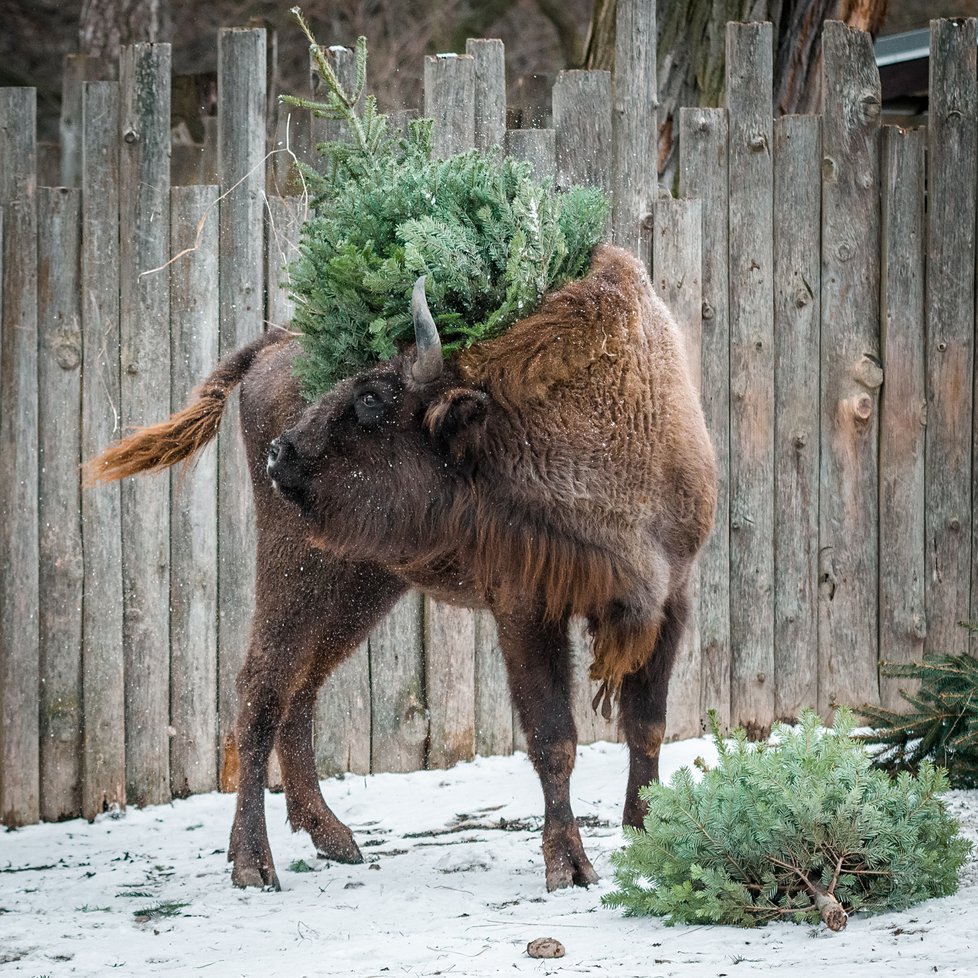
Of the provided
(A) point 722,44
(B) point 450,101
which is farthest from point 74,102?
(B) point 450,101

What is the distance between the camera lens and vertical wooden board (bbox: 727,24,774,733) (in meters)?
5.96

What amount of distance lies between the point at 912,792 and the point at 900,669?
54.6 inches

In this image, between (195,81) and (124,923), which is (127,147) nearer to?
(124,923)

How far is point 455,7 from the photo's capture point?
17562mm

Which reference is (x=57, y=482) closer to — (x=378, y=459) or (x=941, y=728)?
(x=378, y=459)

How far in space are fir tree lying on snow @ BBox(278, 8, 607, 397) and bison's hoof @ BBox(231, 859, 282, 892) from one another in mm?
1620

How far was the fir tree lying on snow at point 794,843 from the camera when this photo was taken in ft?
11.4

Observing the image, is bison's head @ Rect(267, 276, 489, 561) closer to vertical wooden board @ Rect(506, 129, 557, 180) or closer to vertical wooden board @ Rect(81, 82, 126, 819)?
vertical wooden board @ Rect(81, 82, 126, 819)

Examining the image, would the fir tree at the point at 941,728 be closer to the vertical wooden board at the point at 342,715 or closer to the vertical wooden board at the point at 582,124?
the vertical wooden board at the point at 342,715

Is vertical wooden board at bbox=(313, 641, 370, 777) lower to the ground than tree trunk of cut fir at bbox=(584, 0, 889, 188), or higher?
lower

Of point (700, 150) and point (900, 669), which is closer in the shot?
point (900, 669)

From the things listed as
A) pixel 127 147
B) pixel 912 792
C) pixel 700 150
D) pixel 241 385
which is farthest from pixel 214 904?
pixel 700 150

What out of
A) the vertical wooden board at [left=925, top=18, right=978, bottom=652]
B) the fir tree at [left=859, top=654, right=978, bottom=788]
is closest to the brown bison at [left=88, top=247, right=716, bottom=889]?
the fir tree at [left=859, top=654, right=978, bottom=788]

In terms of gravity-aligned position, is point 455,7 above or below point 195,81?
above
